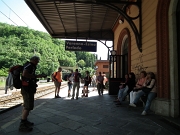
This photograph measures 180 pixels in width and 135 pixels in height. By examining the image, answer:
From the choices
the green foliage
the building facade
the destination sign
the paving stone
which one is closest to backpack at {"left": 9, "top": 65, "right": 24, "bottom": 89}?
the paving stone

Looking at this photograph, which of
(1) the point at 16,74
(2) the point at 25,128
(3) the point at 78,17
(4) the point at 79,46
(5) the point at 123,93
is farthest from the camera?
(4) the point at 79,46

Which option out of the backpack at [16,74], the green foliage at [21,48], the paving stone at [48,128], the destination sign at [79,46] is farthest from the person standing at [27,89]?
the green foliage at [21,48]

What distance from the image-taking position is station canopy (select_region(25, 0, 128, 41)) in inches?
318

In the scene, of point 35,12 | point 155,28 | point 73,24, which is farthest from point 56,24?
point 155,28

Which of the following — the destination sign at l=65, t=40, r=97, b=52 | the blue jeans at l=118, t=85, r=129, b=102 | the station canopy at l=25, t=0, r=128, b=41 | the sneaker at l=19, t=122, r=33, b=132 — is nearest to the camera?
the sneaker at l=19, t=122, r=33, b=132

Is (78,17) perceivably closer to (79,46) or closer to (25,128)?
(79,46)

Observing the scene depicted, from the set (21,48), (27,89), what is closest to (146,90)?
(27,89)

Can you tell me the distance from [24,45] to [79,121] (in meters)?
74.5

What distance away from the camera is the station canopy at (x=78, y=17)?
807 cm

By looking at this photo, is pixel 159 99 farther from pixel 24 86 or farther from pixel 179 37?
pixel 24 86

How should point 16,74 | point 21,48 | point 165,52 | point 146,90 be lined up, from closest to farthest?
point 16,74 < point 165,52 < point 146,90 < point 21,48

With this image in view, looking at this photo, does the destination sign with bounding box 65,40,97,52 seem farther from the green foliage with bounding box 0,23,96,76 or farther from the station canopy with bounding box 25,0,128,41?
→ the green foliage with bounding box 0,23,96,76

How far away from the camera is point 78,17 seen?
33.0ft

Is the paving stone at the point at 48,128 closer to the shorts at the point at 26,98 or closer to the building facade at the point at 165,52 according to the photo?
the shorts at the point at 26,98
